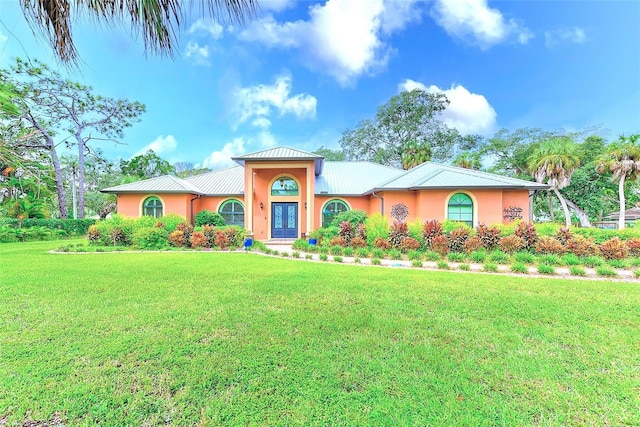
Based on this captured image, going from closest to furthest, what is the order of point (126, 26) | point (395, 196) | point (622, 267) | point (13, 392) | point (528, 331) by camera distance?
point (126, 26) < point (13, 392) < point (528, 331) < point (622, 267) < point (395, 196)

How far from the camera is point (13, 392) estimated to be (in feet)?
7.73

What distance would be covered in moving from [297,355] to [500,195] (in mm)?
14830

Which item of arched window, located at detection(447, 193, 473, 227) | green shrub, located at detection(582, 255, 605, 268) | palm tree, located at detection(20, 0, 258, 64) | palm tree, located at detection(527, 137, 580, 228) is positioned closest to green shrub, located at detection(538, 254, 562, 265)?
green shrub, located at detection(582, 255, 605, 268)

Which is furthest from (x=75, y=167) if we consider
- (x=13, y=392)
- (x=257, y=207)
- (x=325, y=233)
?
(x=13, y=392)

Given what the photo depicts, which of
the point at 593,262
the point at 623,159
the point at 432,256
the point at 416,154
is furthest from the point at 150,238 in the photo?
the point at 623,159

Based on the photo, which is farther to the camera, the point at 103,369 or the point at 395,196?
the point at 395,196

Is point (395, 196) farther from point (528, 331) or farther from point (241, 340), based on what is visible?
point (241, 340)

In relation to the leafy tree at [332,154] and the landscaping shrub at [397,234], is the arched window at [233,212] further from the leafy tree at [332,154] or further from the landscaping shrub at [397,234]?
the leafy tree at [332,154]

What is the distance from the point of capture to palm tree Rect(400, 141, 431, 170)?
22703 millimetres

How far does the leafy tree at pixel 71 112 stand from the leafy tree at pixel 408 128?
91.2 ft

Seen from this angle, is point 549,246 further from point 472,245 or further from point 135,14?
point 135,14

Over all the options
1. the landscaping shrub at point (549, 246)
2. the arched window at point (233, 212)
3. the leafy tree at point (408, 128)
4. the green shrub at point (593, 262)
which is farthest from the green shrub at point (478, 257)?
the leafy tree at point (408, 128)

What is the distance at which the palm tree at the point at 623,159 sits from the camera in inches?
719

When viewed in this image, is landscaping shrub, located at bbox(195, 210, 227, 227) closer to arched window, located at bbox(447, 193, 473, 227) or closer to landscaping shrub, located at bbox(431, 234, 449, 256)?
landscaping shrub, located at bbox(431, 234, 449, 256)
